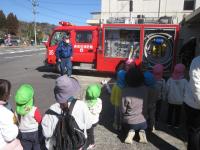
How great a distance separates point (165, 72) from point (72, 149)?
29.0ft

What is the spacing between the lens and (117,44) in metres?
11.9

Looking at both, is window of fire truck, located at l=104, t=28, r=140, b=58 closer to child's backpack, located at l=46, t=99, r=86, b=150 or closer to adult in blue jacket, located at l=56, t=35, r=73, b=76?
adult in blue jacket, located at l=56, t=35, r=73, b=76

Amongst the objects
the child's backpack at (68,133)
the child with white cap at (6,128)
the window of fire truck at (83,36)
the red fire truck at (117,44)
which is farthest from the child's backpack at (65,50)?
the child's backpack at (68,133)

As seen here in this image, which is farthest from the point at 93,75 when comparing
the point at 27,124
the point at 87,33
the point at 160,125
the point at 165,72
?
the point at 27,124

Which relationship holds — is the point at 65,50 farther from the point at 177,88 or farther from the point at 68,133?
the point at 68,133

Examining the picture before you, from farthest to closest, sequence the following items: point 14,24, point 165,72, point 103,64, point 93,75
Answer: point 14,24
point 93,75
point 103,64
point 165,72

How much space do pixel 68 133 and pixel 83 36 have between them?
32.9 ft

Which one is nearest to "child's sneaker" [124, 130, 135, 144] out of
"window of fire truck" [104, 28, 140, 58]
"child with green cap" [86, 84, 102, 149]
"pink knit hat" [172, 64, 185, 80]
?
"child with green cap" [86, 84, 102, 149]

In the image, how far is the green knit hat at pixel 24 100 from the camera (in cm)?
351

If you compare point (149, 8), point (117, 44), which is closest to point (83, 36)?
point (117, 44)

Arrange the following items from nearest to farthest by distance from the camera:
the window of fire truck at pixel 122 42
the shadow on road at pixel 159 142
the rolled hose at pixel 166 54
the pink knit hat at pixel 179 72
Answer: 1. the shadow on road at pixel 159 142
2. the pink knit hat at pixel 179 72
3. the rolled hose at pixel 166 54
4. the window of fire truck at pixel 122 42

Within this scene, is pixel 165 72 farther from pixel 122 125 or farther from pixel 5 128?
pixel 5 128

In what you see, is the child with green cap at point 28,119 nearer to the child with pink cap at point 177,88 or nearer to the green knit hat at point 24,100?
the green knit hat at point 24,100

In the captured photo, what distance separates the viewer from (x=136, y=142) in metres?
4.95
